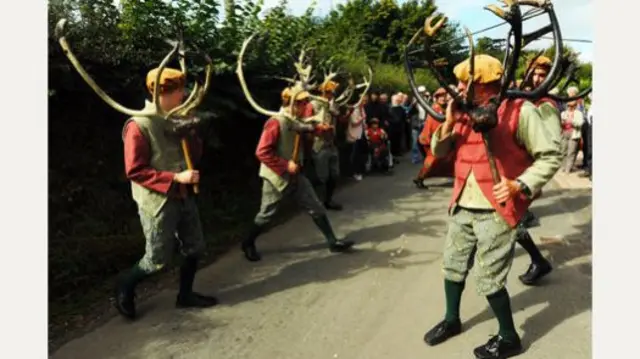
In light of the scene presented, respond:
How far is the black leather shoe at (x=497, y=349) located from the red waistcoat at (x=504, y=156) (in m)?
0.81

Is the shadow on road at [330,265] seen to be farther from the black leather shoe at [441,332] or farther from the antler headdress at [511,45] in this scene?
the antler headdress at [511,45]

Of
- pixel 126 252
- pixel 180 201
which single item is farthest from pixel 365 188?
pixel 180 201

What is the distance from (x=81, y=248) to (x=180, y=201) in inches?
59.9

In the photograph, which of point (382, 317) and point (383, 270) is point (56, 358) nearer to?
point (382, 317)

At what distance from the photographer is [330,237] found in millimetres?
6125

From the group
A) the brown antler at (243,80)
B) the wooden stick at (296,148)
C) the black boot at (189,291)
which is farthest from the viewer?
the wooden stick at (296,148)

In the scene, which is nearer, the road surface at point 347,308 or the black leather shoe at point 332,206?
the road surface at point 347,308

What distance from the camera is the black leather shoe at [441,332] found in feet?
13.0

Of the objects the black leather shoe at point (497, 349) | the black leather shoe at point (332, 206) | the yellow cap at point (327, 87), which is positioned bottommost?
the black leather shoe at point (497, 349)

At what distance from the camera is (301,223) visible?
7.61 meters

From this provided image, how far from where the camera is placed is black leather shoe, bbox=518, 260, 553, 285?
16.8 feet

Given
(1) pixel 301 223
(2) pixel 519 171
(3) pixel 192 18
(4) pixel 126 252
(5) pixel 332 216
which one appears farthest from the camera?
(5) pixel 332 216

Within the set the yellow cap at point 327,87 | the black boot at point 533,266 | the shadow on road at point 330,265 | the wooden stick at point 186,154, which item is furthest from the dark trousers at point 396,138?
the wooden stick at point 186,154

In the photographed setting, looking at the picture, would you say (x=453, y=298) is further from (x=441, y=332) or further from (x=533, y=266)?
(x=533, y=266)
